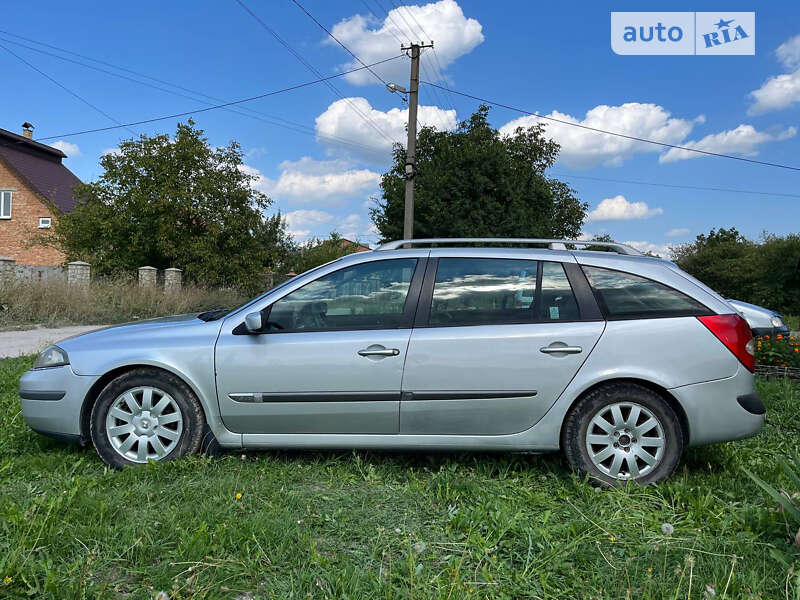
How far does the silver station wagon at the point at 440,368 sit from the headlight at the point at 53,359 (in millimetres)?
12

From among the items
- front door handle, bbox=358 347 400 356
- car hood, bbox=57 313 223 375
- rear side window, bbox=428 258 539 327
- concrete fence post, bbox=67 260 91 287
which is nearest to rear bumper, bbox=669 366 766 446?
rear side window, bbox=428 258 539 327

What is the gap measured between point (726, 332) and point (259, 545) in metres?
2.82

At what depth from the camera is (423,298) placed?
363 cm

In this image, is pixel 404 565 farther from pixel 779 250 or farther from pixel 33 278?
pixel 779 250

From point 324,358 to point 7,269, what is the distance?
15.0 metres

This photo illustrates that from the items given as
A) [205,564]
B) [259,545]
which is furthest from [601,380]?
[205,564]

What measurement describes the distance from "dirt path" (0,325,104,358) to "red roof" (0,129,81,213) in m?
18.3

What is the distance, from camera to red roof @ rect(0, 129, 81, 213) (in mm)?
29391

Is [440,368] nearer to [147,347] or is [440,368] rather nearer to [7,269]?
[147,347]

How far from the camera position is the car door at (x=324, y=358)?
3504 mm

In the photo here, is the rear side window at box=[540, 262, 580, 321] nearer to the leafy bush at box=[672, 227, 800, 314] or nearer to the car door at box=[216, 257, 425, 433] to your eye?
the car door at box=[216, 257, 425, 433]

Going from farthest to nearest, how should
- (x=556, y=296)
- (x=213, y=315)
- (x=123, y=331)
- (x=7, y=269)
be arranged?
(x=7, y=269) < (x=213, y=315) < (x=123, y=331) < (x=556, y=296)

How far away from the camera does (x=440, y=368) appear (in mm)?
3461

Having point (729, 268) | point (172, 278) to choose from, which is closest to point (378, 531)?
point (172, 278)
